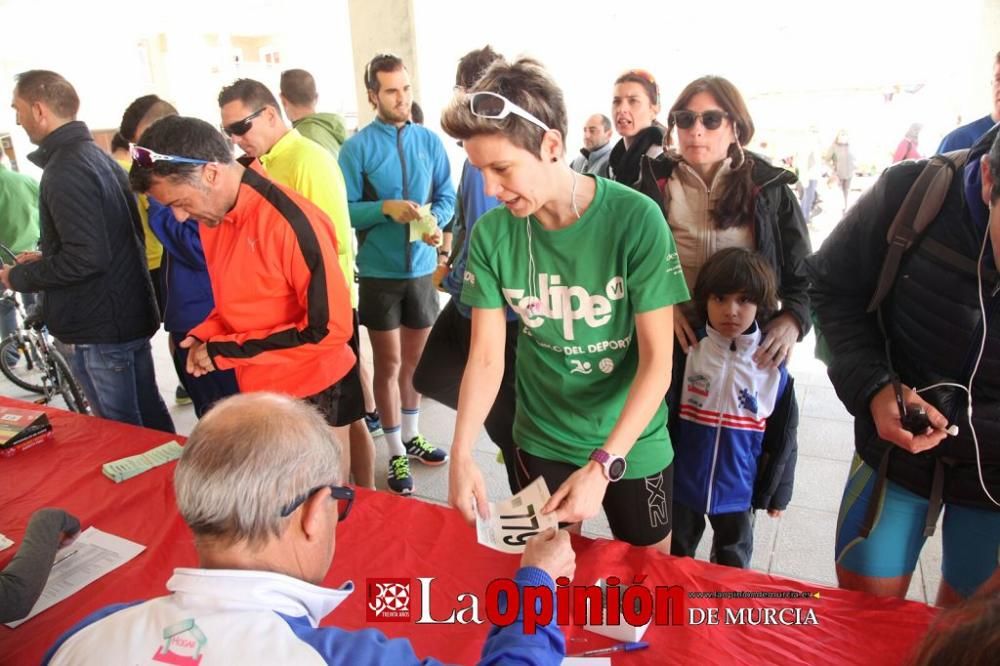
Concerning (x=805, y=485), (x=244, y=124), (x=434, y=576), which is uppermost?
(x=244, y=124)

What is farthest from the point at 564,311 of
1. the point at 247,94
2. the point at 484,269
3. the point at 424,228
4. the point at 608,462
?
the point at 247,94

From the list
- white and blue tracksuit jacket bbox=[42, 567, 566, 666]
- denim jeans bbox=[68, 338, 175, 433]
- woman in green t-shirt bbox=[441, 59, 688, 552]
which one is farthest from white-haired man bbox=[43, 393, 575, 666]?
denim jeans bbox=[68, 338, 175, 433]

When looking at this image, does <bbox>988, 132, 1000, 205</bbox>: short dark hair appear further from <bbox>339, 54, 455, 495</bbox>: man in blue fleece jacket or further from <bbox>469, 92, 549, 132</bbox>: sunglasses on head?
<bbox>339, 54, 455, 495</bbox>: man in blue fleece jacket

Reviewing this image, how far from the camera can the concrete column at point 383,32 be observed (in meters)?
5.16

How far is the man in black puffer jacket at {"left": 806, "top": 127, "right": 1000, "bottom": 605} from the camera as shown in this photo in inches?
48.4

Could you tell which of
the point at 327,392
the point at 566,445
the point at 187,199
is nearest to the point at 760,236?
the point at 566,445

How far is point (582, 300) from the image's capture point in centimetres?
141

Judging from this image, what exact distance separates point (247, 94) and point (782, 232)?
2166mm

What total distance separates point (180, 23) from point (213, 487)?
17.0 meters

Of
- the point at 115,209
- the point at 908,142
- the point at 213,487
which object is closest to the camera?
the point at 213,487

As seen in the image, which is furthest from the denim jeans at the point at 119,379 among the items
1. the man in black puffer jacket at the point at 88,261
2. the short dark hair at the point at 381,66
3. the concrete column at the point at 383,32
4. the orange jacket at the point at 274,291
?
the concrete column at the point at 383,32

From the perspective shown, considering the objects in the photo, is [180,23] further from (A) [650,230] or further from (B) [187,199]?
(A) [650,230]

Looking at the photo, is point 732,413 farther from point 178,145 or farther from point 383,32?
point 383,32

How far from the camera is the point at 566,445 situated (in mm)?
1530
